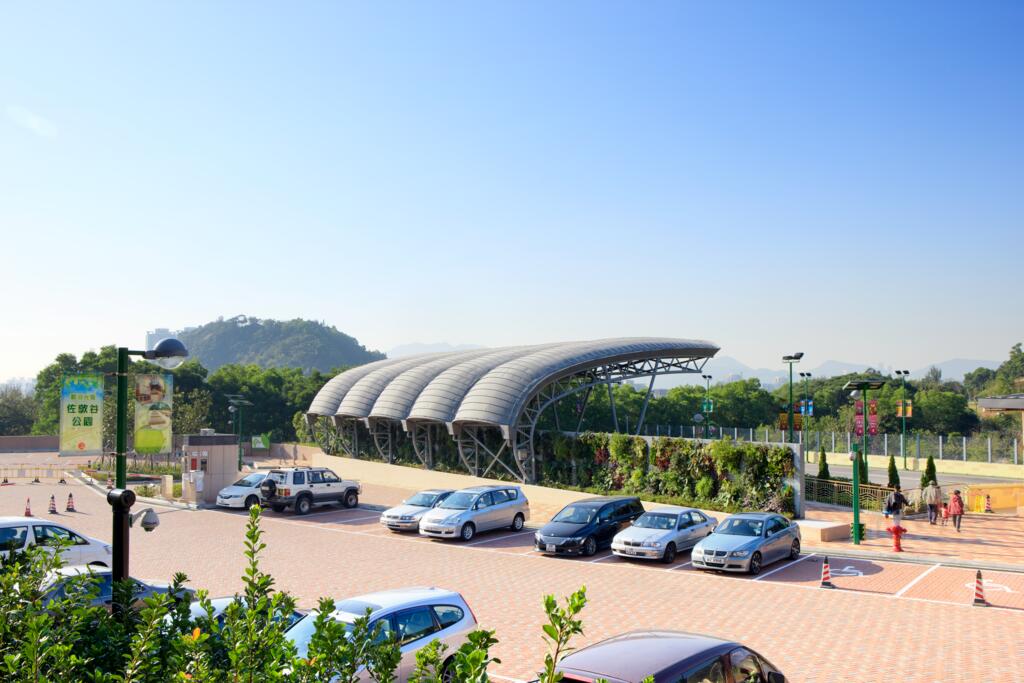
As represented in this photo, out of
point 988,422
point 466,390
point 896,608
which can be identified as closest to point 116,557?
point 896,608

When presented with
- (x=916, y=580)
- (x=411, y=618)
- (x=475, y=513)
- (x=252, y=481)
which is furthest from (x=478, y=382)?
(x=411, y=618)

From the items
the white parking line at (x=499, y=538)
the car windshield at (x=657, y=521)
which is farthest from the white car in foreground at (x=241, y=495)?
the car windshield at (x=657, y=521)

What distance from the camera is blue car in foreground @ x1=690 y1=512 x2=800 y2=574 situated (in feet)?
63.0

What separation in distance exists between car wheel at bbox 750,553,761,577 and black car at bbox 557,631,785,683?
34.7 feet

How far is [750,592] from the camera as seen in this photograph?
57.6 ft

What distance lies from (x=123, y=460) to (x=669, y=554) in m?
14.4

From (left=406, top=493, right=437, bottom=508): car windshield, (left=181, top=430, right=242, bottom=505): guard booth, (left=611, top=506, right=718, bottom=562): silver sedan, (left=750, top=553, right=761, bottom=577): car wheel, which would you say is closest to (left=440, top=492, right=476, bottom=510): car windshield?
(left=406, top=493, right=437, bottom=508): car windshield

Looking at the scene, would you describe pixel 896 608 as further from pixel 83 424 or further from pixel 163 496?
pixel 163 496

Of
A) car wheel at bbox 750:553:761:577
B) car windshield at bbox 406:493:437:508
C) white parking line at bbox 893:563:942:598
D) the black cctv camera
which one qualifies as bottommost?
white parking line at bbox 893:563:942:598

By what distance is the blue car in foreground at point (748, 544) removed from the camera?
1920 centimetres

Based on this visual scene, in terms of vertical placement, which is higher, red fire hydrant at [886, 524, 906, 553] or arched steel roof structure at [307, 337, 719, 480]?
arched steel roof structure at [307, 337, 719, 480]

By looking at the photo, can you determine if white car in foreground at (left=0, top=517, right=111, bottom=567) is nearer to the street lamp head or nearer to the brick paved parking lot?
the brick paved parking lot

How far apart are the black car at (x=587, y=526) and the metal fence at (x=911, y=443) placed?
78.4 ft

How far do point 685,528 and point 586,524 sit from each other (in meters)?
2.69
